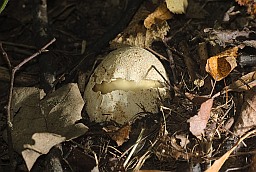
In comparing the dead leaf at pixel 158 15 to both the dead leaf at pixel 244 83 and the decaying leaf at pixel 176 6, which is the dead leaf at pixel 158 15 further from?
the dead leaf at pixel 244 83

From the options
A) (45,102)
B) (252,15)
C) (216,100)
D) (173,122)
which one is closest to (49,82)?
(45,102)

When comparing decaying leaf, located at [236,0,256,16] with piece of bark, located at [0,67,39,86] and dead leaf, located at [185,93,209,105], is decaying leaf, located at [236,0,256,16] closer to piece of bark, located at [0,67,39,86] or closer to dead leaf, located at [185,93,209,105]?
dead leaf, located at [185,93,209,105]

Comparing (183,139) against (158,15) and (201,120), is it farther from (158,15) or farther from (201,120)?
(158,15)

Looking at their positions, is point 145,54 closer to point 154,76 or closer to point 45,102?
point 154,76

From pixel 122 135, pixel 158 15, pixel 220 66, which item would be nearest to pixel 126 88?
pixel 122 135

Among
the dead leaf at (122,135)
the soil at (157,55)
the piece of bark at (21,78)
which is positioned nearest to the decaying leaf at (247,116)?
the soil at (157,55)
